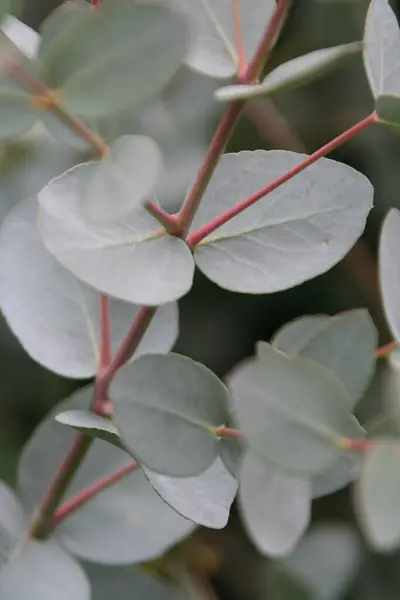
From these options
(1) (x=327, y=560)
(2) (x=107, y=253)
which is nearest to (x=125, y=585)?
(1) (x=327, y=560)

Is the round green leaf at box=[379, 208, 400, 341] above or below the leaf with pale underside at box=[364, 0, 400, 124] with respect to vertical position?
below

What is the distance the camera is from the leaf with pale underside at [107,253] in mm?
348

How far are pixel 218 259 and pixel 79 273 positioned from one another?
0.09 m

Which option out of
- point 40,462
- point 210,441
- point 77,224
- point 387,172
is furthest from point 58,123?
point 387,172

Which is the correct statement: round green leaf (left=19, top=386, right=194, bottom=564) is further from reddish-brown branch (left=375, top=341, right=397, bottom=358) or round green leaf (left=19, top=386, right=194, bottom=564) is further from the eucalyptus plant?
reddish-brown branch (left=375, top=341, right=397, bottom=358)

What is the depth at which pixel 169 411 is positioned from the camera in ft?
1.14

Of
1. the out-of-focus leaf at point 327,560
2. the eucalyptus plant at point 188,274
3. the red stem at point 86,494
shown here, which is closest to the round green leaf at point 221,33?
the eucalyptus plant at point 188,274

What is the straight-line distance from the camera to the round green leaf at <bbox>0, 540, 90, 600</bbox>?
1.57ft

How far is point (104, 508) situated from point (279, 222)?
0.23 m

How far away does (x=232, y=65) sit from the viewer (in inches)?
16.3

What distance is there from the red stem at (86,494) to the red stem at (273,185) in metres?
0.14

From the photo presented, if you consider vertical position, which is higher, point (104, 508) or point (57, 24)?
point (57, 24)

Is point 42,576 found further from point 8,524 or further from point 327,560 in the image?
point 327,560

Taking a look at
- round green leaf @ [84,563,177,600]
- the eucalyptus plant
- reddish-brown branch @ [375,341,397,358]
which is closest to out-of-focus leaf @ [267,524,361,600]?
round green leaf @ [84,563,177,600]
